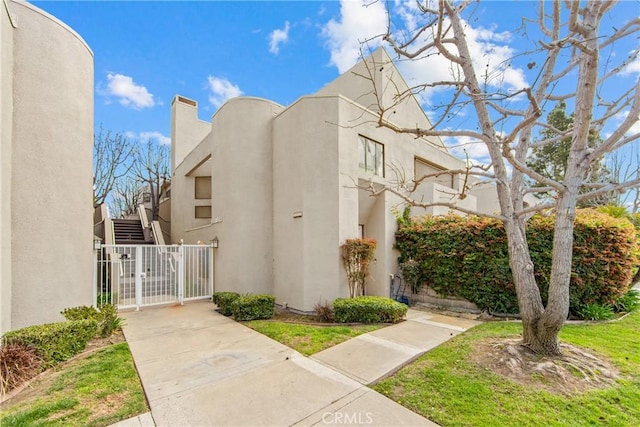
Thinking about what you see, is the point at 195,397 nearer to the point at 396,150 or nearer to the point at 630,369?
the point at 630,369

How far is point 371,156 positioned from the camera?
1057cm

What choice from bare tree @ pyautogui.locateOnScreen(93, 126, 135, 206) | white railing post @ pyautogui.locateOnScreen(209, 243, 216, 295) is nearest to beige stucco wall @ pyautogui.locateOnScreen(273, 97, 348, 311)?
white railing post @ pyautogui.locateOnScreen(209, 243, 216, 295)

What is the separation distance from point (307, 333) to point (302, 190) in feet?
14.6

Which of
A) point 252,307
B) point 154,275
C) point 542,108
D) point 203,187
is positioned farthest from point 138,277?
point 542,108

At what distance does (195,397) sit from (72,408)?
4.90ft

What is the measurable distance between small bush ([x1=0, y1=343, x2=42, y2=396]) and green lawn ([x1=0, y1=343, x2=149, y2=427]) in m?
0.25

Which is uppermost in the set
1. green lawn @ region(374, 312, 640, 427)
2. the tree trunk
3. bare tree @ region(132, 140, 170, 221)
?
bare tree @ region(132, 140, 170, 221)

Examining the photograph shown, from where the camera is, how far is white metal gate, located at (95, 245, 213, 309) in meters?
9.33

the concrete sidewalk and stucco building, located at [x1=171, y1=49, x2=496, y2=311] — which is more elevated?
stucco building, located at [x1=171, y1=49, x2=496, y2=311]

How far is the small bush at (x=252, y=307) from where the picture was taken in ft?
26.6

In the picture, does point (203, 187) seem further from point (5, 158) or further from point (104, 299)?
point (5, 158)

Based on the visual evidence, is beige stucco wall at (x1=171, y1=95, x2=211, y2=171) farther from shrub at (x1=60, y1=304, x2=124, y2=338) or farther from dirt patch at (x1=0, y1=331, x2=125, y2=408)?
dirt patch at (x1=0, y1=331, x2=125, y2=408)

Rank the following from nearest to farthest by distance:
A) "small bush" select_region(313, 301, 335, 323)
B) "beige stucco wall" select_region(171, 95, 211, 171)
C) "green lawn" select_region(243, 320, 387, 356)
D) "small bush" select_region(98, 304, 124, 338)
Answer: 1. "green lawn" select_region(243, 320, 387, 356)
2. "small bush" select_region(98, 304, 124, 338)
3. "small bush" select_region(313, 301, 335, 323)
4. "beige stucco wall" select_region(171, 95, 211, 171)

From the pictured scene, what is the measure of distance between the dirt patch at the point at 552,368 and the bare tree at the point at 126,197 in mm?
27717
